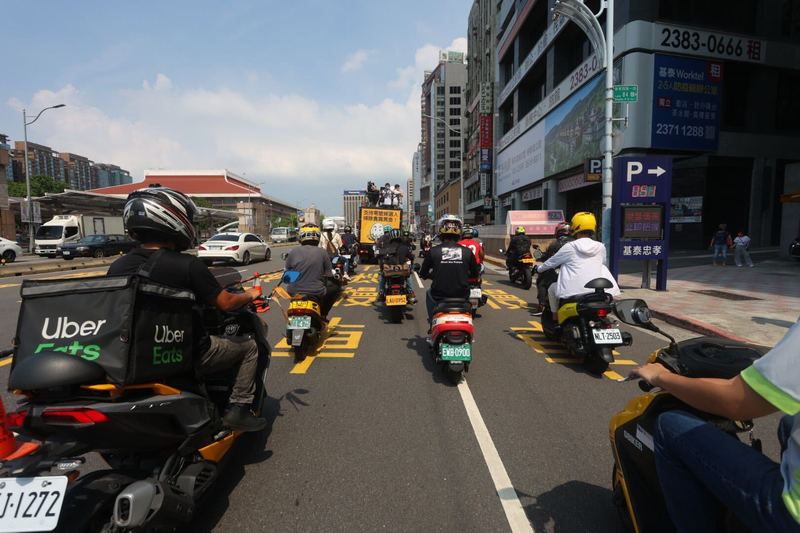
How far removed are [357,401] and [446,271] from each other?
1944mm

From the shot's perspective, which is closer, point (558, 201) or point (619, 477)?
point (619, 477)

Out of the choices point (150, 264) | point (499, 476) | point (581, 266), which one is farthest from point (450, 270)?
point (150, 264)

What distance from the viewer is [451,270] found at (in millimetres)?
5266

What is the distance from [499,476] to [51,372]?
2.67 metres

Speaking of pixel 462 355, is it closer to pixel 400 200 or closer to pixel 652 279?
pixel 652 279

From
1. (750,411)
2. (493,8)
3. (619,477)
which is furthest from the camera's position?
(493,8)

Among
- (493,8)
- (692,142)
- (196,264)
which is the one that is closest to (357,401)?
(196,264)

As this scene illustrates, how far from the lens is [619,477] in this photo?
2.33 m

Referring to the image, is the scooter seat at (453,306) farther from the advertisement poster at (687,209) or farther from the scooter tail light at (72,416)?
the advertisement poster at (687,209)

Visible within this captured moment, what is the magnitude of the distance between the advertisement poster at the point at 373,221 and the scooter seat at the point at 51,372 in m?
20.1

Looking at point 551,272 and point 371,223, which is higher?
point 371,223

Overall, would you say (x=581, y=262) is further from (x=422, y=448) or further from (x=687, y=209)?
(x=687, y=209)

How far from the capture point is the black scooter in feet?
5.58

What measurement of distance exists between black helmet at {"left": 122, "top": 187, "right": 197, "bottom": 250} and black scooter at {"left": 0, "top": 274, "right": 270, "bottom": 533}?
0.93 meters
